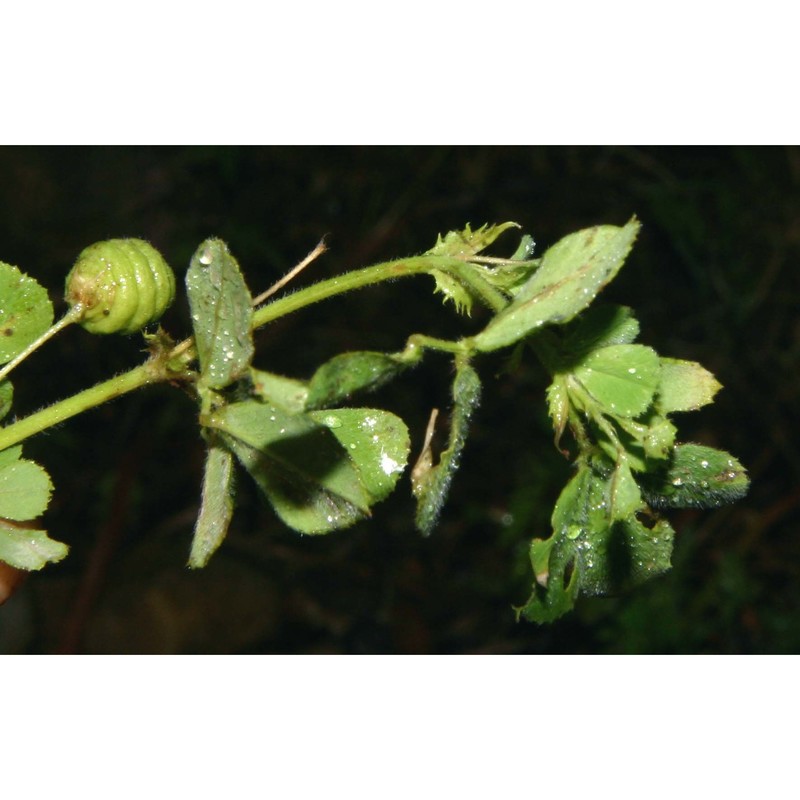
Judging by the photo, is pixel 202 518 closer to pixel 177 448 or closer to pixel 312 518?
pixel 312 518

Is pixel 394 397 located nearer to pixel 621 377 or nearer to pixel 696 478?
pixel 696 478

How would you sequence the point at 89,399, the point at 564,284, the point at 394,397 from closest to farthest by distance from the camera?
the point at 564,284
the point at 89,399
the point at 394,397

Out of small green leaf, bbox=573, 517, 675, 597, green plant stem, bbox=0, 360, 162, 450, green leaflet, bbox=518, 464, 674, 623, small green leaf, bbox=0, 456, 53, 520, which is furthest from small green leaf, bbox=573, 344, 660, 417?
small green leaf, bbox=0, 456, 53, 520

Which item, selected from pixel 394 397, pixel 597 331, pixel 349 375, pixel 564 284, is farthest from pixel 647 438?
pixel 394 397

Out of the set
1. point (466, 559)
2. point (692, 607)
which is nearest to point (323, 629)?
point (466, 559)

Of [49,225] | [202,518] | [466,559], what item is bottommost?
[466,559]

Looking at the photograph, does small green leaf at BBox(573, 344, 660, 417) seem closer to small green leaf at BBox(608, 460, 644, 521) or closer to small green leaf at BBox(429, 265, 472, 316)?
small green leaf at BBox(608, 460, 644, 521)
